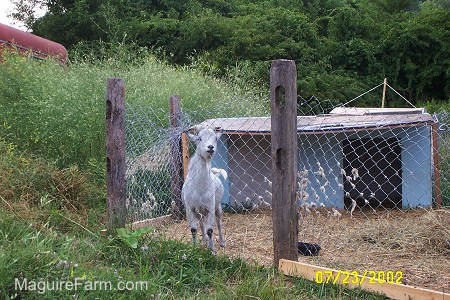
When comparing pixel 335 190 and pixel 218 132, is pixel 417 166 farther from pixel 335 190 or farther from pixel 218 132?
pixel 218 132

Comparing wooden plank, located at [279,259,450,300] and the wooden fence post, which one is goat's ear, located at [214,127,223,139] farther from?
wooden plank, located at [279,259,450,300]

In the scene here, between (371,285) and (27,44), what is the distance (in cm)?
1077

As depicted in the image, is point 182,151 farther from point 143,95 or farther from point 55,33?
point 55,33

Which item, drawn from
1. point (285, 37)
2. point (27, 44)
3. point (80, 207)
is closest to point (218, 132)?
point (80, 207)

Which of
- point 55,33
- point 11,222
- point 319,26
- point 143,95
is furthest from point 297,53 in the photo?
point 11,222

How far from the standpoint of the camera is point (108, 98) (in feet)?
17.8

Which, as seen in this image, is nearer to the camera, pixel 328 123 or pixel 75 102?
pixel 328 123

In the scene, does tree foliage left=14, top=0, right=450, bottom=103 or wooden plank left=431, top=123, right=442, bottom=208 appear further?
tree foliage left=14, top=0, right=450, bottom=103

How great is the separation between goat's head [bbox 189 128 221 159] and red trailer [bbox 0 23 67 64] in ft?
22.0

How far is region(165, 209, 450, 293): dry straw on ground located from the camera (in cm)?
520

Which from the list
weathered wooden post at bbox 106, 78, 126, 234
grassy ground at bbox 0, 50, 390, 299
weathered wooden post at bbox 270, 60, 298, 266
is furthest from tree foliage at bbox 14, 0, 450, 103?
weathered wooden post at bbox 270, 60, 298, 266

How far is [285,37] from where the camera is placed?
1988 centimetres

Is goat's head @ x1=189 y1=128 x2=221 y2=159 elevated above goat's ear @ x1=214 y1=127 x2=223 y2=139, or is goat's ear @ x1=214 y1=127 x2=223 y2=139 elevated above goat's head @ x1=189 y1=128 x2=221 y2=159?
goat's ear @ x1=214 y1=127 x2=223 y2=139

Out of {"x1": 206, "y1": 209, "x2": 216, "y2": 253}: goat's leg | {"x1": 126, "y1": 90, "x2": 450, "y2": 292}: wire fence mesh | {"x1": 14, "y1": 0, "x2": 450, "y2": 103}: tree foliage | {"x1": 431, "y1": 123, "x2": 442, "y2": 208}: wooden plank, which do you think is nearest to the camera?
{"x1": 126, "y1": 90, "x2": 450, "y2": 292}: wire fence mesh
